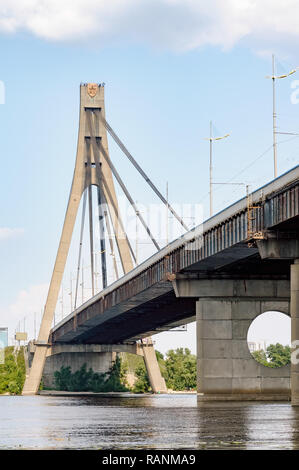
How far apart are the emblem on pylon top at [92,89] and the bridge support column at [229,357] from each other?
6070cm

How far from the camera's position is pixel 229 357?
267ft

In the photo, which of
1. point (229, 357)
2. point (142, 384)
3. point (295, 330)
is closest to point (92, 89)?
point (229, 357)

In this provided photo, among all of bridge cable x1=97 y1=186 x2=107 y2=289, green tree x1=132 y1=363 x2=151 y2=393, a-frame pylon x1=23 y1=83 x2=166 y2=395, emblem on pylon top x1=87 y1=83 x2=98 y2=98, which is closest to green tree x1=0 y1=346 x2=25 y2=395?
green tree x1=132 y1=363 x2=151 y2=393

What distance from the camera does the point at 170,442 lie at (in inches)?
1088

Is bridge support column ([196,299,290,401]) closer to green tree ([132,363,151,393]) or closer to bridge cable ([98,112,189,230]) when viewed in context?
bridge cable ([98,112,189,230])

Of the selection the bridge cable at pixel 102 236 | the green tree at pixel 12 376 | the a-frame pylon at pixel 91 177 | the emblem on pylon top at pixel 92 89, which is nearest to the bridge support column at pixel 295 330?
the a-frame pylon at pixel 91 177

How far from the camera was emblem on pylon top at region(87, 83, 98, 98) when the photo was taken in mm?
137000

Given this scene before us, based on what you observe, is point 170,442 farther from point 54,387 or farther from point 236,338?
point 54,387

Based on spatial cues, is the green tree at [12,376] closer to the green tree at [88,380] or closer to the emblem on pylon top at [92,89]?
the green tree at [88,380]

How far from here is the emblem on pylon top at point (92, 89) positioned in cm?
13700

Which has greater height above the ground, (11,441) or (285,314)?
(285,314)
